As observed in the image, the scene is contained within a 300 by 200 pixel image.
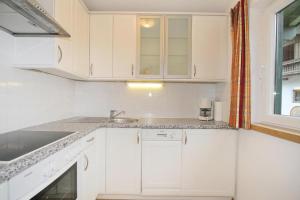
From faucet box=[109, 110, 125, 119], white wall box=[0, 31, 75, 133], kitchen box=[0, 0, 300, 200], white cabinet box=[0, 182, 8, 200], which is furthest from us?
faucet box=[109, 110, 125, 119]

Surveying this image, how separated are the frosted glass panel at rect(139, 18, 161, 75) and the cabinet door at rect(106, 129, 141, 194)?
0.81m

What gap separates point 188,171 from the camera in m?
2.15

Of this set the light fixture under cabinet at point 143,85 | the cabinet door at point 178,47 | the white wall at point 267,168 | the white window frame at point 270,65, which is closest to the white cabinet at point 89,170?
the light fixture under cabinet at point 143,85

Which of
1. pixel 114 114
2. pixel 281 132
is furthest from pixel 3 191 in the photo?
pixel 114 114

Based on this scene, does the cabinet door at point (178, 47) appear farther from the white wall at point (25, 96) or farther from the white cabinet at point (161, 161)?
the white wall at point (25, 96)

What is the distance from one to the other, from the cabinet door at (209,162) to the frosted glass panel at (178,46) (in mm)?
801

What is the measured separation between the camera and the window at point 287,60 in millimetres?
1519

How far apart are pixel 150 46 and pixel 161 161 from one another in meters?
1.36

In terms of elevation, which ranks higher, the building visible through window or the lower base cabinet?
the building visible through window

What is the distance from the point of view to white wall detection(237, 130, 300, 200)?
4.24ft

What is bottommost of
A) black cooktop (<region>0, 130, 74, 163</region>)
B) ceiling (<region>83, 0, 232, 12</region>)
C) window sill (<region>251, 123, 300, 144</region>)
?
black cooktop (<region>0, 130, 74, 163</region>)

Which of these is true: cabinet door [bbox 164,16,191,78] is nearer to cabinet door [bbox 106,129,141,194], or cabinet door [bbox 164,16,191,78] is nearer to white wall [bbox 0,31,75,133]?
cabinet door [bbox 106,129,141,194]

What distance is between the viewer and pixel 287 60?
1630mm

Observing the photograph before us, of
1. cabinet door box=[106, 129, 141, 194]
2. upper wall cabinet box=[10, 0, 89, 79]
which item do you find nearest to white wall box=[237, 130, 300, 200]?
cabinet door box=[106, 129, 141, 194]
